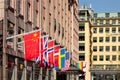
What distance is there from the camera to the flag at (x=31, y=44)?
35.2 m

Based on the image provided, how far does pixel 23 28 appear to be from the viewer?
44.2 m

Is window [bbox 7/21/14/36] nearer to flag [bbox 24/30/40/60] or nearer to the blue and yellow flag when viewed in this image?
flag [bbox 24/30/40/60]

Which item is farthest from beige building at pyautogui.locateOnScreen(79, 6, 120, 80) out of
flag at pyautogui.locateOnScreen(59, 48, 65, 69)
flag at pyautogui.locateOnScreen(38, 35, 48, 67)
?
flag at pyautogui.locateOnScreen(38, 35, 48, 67)

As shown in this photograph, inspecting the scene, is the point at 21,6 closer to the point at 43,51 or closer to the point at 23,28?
the point at 23,28

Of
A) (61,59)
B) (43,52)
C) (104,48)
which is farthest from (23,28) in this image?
(104,48)

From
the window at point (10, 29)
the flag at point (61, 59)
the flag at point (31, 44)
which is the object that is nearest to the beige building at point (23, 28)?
the window at point (10, 29)

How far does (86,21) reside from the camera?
457 feet

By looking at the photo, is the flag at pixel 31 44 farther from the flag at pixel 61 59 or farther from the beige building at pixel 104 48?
the beige building at pixel 104 48

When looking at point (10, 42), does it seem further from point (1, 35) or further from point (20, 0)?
point (20, 0)

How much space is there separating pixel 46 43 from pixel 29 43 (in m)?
7.71

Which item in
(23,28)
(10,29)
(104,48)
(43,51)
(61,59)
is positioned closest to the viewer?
(10,29)

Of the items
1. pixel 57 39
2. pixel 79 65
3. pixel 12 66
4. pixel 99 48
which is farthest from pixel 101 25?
pixel 12 66

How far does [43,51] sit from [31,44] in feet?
20.9

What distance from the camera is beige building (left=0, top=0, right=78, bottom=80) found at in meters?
37.1
